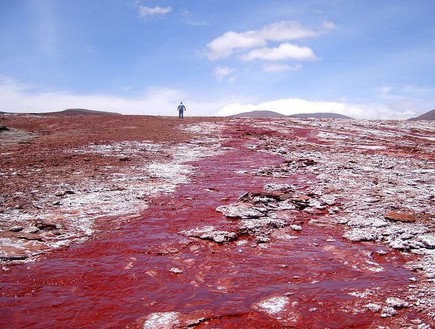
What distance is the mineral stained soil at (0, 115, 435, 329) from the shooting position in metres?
5.38

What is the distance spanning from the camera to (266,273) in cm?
661

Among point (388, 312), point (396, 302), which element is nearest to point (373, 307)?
point (388, 312)

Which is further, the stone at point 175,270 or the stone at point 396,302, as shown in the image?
the stone at point 175,270

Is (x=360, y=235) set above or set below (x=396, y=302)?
above

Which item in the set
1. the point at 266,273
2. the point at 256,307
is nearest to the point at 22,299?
the point at 256,307

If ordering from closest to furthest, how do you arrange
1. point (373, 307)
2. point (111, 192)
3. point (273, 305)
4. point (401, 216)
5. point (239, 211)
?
point (373, 307), point (273, 305), point (401, 216), point (239, 211), point (111, 192)

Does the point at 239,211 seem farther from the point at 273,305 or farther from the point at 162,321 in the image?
the point at 162,321

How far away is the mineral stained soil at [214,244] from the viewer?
538 centimetres

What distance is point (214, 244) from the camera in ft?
25.8

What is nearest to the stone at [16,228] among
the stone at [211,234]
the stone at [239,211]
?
the stone at [211,234]

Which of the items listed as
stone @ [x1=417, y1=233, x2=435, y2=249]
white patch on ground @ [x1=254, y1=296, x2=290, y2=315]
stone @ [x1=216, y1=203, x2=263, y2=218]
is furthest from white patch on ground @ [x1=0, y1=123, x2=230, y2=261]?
stone @ [x1=417, y1=233, x2=435, y2=249]

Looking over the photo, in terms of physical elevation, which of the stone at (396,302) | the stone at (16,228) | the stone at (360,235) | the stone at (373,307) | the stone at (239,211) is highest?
the stone at (239,211)

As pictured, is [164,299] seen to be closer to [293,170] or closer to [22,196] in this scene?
[22,196]

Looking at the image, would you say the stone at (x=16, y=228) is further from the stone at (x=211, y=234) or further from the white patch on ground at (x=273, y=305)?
the white patch on ground at (x=273, y=305)
